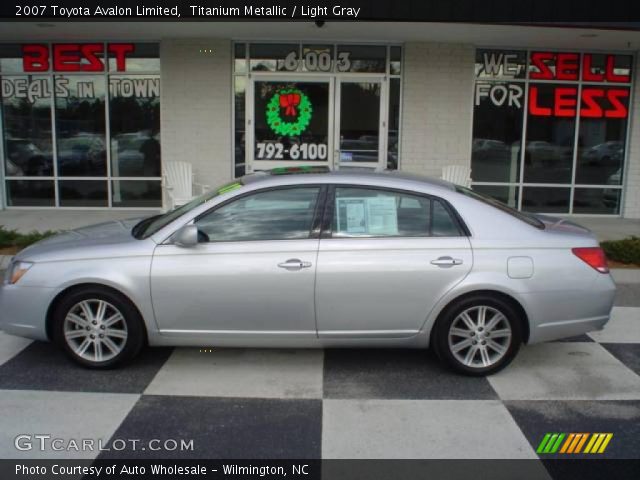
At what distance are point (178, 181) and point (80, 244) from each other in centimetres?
693

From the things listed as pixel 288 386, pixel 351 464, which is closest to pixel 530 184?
pixel 288 386

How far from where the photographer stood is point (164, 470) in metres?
3.67

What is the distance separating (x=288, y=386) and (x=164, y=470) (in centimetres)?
133

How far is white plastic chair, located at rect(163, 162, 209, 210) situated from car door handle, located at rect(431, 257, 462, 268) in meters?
7.67

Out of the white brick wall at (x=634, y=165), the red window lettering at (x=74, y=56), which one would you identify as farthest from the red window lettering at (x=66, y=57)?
the white brick wall at (x=634, y=165)

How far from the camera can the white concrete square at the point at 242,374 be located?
4.71 m

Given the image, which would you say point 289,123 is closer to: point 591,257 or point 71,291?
point 71,291

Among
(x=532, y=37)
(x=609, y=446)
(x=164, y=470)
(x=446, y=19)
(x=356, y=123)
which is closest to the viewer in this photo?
(x=164, y=470)

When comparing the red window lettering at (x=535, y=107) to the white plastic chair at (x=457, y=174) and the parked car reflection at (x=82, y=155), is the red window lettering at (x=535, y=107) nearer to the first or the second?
the white plastic chair at (x=457, y=174)

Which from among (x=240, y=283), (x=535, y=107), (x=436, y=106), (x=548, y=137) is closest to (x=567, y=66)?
(x=535, y=107)

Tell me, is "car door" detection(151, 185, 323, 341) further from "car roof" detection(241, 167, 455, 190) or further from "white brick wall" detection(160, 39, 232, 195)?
"white brick wall" detection(160, 39, 232, 195)

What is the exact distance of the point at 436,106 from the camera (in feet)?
39.4

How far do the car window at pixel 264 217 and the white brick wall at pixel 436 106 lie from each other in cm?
740

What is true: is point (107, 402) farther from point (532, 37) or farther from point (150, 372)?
point (532, 37)
